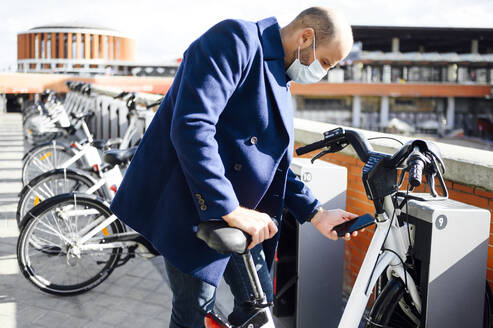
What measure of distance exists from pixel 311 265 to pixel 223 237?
186 cm

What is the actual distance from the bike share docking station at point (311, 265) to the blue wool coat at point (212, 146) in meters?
1.30

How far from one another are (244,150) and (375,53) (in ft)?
195

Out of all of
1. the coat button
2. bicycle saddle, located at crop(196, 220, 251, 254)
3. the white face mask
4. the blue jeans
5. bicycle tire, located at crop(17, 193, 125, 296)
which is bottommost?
bicycle tire, located at crop(17, 193, 125, 296)

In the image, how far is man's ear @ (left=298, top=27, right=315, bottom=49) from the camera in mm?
1862

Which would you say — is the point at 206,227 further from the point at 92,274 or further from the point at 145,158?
the point at 92,274

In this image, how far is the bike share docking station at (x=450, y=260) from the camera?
7.18 ft

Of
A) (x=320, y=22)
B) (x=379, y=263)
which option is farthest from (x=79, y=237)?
(x=320, y=22)

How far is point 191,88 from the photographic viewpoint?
172 cm

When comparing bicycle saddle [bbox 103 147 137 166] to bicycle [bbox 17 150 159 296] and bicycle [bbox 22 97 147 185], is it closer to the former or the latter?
bicycle [bbox 17 150 159 296]

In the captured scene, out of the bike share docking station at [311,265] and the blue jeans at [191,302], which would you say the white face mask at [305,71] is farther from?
the bike share docking station at [311,265]

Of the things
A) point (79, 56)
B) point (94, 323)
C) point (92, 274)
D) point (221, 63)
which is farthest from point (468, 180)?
point (79, 56)

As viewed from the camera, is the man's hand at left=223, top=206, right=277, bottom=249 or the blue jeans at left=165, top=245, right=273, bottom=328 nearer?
the man's hand at left=223, top=206, right=277, bottom=249

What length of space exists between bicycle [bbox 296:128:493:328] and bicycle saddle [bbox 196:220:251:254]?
1.64 ft

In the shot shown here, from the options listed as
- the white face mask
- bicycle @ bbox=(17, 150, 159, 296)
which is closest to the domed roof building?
bicycle @ bbox=(17, 150, 159, 296)
